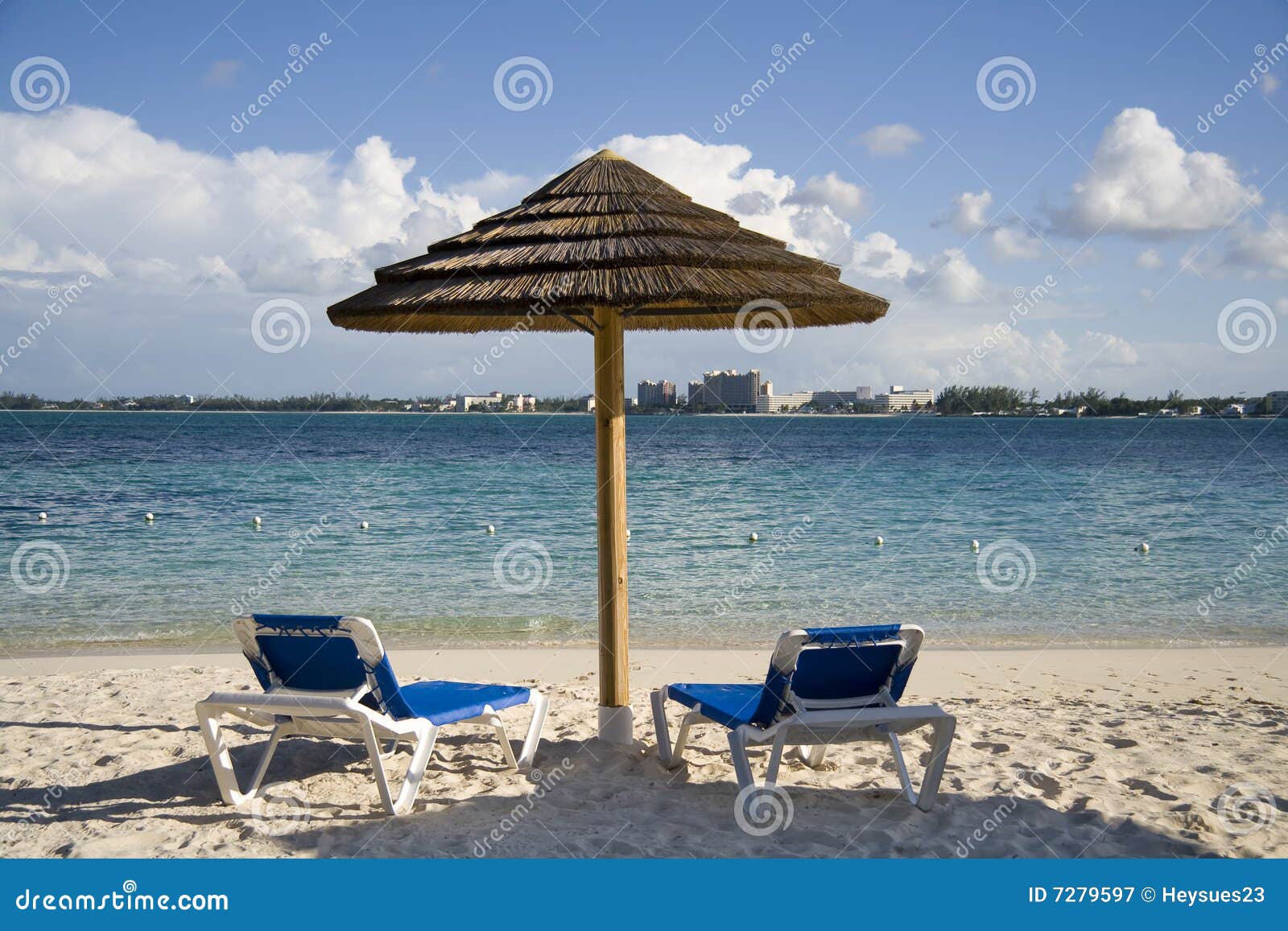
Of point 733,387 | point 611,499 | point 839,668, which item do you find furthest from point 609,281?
point 733,387

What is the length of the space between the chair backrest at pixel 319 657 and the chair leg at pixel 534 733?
2.48 ft

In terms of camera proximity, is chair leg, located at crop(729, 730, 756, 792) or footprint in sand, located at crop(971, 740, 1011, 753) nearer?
chair leg, located at crop(729, 730, 756, 792)

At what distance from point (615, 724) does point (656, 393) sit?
164ft

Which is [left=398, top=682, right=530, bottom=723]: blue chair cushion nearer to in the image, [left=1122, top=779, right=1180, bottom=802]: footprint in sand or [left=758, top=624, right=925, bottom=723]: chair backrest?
[left=758, top=624, right=925, bottom=723]: chair backrest

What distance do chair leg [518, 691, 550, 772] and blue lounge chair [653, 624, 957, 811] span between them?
3.43ft

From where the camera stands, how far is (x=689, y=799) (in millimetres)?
4008

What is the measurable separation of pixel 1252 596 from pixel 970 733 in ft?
26.5

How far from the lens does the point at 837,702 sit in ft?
12.6

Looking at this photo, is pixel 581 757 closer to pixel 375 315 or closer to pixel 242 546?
pixel 375 315

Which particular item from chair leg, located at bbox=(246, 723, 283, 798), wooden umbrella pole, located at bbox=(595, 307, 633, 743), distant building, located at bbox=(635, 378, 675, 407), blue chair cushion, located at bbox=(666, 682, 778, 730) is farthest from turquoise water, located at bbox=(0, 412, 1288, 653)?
distant building, located at bbox=(635, 378, 675, 407)

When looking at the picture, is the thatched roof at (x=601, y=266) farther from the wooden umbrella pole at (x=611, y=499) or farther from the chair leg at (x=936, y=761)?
the chair leg at (x=936, y=761)

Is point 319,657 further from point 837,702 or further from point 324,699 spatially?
point 837,702

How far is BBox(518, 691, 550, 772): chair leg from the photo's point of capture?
4.42 meters

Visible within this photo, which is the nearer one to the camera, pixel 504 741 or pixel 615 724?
pixel 504 741
